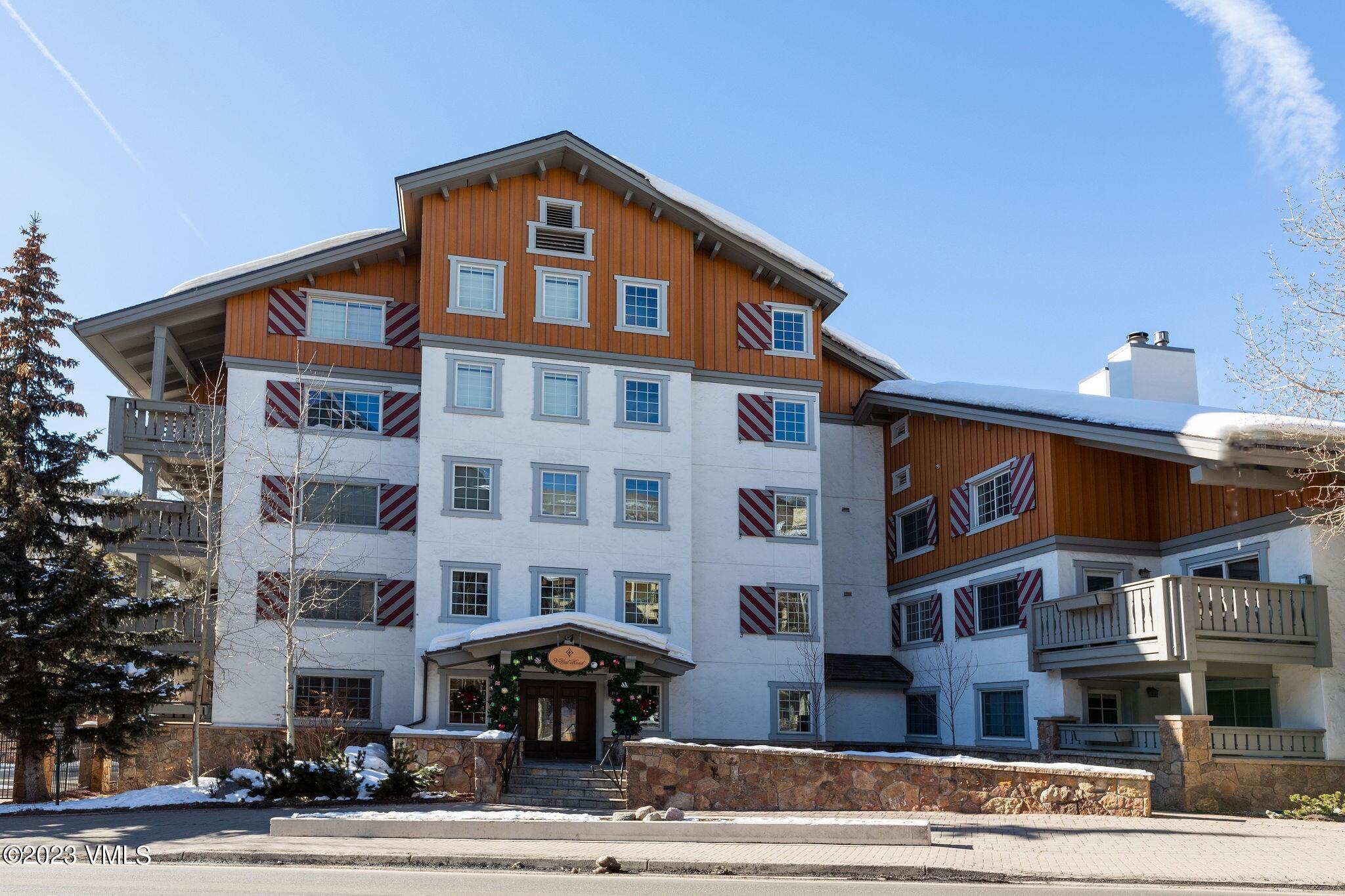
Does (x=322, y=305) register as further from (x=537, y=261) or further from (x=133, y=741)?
(x=133, y=741)

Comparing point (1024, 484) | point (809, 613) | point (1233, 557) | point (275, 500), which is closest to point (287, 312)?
point (275, 500)

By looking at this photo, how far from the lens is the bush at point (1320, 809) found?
774 inches

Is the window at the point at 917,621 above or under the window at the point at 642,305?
under

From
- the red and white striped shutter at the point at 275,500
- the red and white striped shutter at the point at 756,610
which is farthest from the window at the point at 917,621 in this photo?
the red and white striped shutter at the point at 275,500

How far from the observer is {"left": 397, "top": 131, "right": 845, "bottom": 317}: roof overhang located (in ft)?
96.1

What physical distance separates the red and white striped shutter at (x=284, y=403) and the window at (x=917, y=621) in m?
16.2

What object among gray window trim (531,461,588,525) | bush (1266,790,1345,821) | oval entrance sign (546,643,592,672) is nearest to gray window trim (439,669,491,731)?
oval entrance sign (546,643,592,672)

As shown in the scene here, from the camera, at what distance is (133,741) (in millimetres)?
23000

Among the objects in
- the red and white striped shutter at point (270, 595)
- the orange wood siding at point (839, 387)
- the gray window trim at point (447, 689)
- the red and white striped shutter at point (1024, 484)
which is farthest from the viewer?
the orange wood siding at point (839, 387)

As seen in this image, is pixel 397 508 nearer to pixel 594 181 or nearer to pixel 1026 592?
pixel 594 181

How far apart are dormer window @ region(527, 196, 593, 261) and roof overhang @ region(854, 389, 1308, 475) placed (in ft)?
30.4

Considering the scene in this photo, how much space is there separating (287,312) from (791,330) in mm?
12723

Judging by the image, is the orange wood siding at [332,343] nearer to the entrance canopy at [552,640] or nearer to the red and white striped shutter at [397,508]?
the red and white striped shutter at [397,508]

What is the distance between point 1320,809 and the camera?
1975 cm
